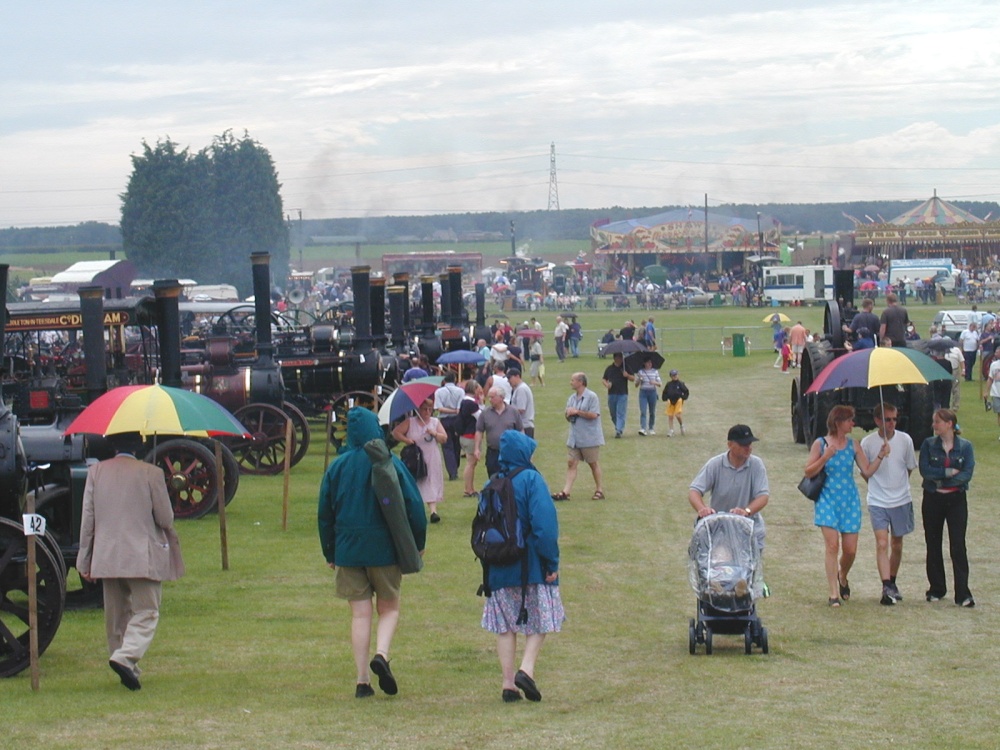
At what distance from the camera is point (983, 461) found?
19453mm

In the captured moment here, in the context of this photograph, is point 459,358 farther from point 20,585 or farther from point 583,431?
point 20,585

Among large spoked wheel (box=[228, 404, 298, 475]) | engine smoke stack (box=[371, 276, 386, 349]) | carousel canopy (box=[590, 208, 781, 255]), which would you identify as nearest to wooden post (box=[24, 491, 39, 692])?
large spoked wheel (box=[228, 404, 298, 475])

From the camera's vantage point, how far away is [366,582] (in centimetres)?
813

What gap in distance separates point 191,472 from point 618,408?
9235mm

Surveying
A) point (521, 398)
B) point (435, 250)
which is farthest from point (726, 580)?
point (435, 250)

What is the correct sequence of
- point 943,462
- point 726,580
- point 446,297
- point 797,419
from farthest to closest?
point 446,297, point 797,419, point 943,462, point 726,580

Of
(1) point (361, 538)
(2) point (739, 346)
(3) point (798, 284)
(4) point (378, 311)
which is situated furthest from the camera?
(3) point (798, 284)

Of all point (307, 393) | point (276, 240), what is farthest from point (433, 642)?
point (276, 240)

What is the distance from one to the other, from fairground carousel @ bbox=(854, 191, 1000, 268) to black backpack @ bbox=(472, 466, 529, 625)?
82.1 metres

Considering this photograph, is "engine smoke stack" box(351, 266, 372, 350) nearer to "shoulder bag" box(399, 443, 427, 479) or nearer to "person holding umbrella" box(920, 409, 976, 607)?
"shoulder bag" box(399, 443, 427, 479)

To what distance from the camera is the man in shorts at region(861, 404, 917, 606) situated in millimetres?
10977

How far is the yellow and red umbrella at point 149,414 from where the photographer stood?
29.3 feet

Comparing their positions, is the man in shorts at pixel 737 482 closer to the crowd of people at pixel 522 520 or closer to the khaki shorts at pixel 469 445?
the crowd of people at pixel 522 520

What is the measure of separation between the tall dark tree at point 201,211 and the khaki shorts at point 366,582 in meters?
68.2
